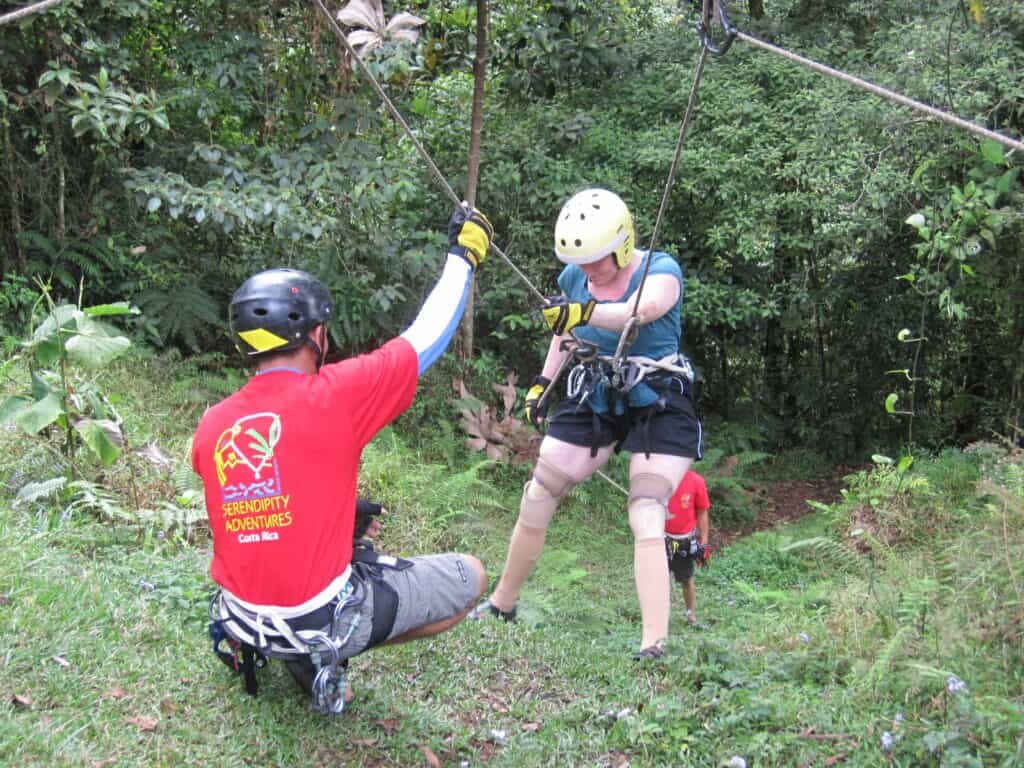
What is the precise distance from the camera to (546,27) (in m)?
9.53

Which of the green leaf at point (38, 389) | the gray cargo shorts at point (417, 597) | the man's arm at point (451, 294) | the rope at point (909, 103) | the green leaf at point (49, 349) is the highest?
the rope at point (909, 103)

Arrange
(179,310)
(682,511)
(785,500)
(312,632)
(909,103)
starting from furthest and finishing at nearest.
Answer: (785,500) → (179,310) → (682,511) → (312,632) → (909,103)

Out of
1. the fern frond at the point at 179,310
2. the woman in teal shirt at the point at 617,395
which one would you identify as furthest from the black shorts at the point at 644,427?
the fern frond at the point at 179,310

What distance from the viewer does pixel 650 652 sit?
4453mm

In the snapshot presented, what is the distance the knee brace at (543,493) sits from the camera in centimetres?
501

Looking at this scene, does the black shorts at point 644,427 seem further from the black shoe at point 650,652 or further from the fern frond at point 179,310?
the fern frond at point 179,310

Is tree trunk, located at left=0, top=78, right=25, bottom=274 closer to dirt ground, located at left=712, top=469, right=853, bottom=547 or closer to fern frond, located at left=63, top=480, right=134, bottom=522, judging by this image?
fern frond, located at left=63, top=480, right=134, bottom=522

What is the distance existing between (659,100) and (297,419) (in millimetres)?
7674

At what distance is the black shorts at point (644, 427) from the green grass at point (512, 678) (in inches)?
37.5

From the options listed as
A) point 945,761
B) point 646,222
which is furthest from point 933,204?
point 945,761

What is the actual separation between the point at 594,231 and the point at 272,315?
1.87 m

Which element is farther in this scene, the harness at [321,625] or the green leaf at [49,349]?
the green leaf at [49,349]

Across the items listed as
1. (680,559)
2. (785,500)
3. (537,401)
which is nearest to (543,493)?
(537,401)

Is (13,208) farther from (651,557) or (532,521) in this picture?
(651,557)
